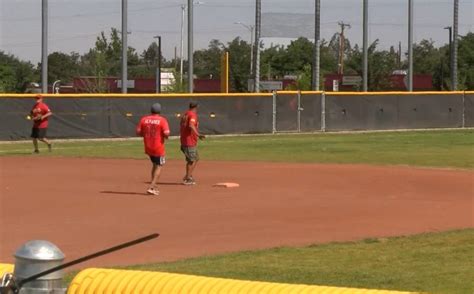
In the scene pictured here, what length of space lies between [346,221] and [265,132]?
30571 mm

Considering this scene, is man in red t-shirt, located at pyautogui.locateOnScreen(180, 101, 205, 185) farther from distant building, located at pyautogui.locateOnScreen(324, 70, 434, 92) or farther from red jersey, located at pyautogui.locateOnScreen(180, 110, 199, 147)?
distant building, located at pyautogui.locateOnScreen(324, 70, 434, 92)

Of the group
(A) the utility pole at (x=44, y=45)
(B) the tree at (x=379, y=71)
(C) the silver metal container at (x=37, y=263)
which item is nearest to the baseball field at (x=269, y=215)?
(C) the silver metal container at (x=37, y=263)

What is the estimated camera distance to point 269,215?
1593 centimetres

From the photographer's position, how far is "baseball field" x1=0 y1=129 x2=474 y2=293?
35.8ft

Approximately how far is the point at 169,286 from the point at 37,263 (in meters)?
0.86

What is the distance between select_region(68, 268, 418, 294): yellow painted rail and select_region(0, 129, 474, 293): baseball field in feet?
12.9

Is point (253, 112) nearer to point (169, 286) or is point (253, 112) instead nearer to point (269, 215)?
point (269, 215)

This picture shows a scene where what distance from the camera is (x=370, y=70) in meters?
82.2

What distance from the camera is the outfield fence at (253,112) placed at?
3988 cm

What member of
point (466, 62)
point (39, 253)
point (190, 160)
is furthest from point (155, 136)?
point (466, 62)

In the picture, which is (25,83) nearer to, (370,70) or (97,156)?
(370,70)

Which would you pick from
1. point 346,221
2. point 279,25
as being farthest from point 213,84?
point 346,221

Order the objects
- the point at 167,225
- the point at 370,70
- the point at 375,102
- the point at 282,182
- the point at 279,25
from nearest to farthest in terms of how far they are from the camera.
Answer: the point at 167,225
the point at 282,182
the point at 375,102
the point at 279,25
the point at 370,70

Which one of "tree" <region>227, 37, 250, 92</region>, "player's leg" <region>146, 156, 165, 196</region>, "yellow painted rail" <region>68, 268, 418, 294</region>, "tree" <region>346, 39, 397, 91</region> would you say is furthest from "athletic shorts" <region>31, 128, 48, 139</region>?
"tree" <region>227, 37, 250, 92</region>
